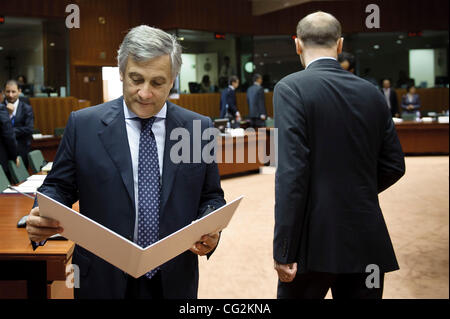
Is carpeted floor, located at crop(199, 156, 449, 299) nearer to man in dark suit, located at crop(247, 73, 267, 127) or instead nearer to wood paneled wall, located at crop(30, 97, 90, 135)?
Result: man in dark suit, located at crop(247, 73, 267, 127)

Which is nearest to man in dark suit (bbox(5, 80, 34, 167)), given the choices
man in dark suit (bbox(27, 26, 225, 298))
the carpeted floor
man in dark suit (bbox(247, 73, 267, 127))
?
the carpeted floor

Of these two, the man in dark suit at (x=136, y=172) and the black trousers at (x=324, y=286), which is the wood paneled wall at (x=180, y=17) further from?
the black trousers at (x=324, y=286)

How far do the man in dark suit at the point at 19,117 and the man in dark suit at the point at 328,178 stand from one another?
15.6 ft

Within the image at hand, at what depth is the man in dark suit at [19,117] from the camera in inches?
228

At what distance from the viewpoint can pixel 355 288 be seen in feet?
6.09

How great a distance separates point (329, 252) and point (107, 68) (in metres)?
1.27

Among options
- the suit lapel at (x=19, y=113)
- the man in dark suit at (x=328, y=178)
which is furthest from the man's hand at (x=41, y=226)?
the suit lapel at (x=19, y=113)

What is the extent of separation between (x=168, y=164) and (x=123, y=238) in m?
0.41

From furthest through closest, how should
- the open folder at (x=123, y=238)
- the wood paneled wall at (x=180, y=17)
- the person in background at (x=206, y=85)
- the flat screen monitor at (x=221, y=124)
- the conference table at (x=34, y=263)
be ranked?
1. the person in background at (x=206, y=85)
2. the flat screen monitor at (x=221, y=124)
3. the wood paneled wall at (x=180, y=17)
4. the conference table at (x=34, y=263)
5. the open folder at (x=123, y=238)

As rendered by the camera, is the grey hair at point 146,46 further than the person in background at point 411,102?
No

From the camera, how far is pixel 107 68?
2307 millimetres

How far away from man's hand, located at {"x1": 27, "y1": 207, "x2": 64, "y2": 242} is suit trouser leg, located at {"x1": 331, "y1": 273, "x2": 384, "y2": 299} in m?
1.06
